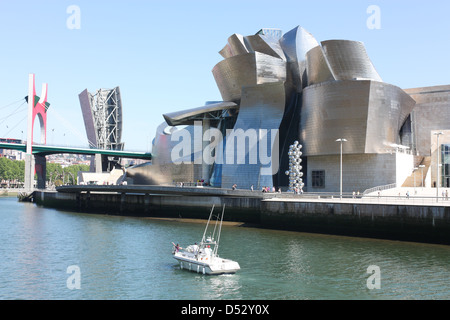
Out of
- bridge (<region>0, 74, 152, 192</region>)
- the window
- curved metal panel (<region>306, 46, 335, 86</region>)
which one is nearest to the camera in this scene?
curved metal panel (<region>306, 46, 335, 86</region>)

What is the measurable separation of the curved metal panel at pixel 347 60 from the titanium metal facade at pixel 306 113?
11cm

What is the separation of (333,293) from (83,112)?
301 feet

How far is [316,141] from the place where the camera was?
176ft

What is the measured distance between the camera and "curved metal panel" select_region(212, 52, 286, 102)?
2258 inches

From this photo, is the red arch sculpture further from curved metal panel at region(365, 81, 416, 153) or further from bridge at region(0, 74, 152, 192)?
curved metal panel at region(365, 81, 416, 153)

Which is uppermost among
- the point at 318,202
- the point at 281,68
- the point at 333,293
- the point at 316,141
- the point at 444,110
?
the point at 281,68

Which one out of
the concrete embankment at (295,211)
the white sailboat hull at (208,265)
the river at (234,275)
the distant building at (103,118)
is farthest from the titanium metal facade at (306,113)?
the distant building at (103,118)

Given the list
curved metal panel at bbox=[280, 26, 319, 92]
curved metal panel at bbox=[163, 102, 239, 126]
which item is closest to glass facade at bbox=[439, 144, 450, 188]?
curved metal panel at bbox=[280, 26, 319, 92]

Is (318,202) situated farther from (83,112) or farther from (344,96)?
(83,112)

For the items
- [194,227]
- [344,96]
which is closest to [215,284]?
[194,227]

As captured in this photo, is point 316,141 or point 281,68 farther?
point 281,68

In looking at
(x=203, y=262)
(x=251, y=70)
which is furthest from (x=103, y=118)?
(x=203, y=262)

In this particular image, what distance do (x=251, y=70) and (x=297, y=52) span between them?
637cm

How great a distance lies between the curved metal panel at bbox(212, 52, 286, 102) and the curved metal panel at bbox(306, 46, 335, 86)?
13.0ft
